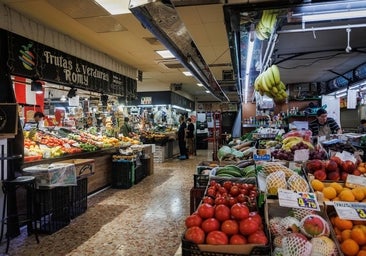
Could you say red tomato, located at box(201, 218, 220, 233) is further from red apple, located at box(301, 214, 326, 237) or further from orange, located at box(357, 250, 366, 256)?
orange, located at box(357, 250, 366, 256)

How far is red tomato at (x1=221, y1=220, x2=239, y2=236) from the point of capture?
161 centimetres

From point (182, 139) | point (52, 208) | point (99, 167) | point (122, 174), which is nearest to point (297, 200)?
point (52, 208)

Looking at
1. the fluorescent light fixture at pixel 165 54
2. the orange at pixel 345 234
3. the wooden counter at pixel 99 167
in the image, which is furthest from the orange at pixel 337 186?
the fluorescent light fixture at pixel 165 54

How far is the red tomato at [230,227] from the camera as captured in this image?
5.28 feet

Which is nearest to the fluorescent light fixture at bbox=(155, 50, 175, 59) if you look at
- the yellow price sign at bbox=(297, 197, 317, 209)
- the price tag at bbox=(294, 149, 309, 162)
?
the price tag at bbox=(294, 149, 309, 162)

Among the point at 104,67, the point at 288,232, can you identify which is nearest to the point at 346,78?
the point at 104,67

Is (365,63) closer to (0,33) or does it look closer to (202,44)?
(202,44)

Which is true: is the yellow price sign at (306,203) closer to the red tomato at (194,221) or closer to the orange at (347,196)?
the orange at (347,196)

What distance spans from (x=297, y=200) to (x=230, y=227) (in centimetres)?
53

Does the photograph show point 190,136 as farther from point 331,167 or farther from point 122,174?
point 331,167

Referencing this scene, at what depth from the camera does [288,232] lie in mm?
1705

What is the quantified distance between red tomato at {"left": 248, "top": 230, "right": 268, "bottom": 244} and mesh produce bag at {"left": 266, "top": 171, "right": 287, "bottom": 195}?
553mm

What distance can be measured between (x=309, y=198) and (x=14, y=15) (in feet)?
16.6

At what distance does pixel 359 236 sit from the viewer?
1724 mm
